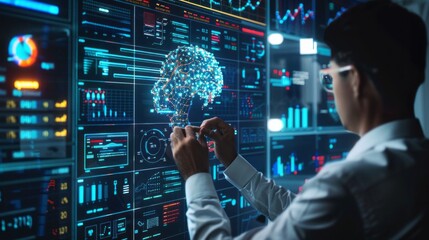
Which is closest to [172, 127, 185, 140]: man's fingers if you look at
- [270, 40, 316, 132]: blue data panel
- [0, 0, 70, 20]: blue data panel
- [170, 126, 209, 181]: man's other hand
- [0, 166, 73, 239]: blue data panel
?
[170, 126, 209, 181]: man's other hand

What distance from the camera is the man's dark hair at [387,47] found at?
45.0 inches

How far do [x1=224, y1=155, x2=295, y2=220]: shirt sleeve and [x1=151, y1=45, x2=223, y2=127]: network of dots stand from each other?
36 cm

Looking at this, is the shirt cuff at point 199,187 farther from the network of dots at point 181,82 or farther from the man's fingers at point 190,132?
the network of dots at point 181,82

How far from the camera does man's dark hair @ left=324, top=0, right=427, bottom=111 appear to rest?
3.75 feet

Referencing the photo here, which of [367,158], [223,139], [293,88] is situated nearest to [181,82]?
[223,139]

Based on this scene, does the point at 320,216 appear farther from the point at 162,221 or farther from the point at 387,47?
the point at 162,221

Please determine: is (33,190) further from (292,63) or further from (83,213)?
(292,63)

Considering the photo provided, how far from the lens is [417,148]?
1.13m

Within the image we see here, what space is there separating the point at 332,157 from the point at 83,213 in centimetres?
210

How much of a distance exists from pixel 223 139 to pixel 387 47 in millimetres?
815

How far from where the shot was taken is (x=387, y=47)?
44.9 inches

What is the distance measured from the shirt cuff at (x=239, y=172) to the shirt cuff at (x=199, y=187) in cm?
39

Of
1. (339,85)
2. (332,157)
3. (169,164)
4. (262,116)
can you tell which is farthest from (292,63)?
(339,85)

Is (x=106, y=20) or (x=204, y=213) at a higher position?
(x=106, y=20)
